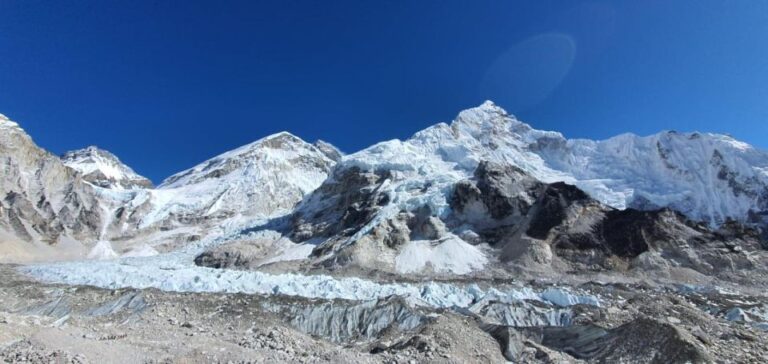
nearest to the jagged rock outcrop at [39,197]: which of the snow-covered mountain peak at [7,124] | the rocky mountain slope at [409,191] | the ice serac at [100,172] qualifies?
the snow-covered mountain peak at [7,124]

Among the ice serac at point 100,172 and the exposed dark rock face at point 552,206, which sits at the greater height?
the ice serac at point 100,172

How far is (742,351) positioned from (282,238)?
2752 inches

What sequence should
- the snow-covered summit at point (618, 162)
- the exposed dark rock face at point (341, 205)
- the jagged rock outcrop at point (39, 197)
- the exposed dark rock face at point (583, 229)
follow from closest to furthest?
the exposed dark rock face at point (583, 229), the exposed dark rock face at point (341, 205), the jagged rock outcrop at point (39, 197), the snow-covered summit at point (618, 162)

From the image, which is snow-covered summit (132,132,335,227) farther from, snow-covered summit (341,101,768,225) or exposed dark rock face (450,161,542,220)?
exposed dark rock face (450,161,542,220)

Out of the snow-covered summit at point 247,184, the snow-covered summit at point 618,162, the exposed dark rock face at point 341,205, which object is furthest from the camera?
the snow-covered summit at point 247,184

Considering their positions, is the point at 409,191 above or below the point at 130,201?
below

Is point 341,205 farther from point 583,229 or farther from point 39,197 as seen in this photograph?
point 39,197

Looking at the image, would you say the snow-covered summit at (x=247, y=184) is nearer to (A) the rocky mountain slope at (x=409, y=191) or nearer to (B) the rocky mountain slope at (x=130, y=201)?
(B) the rocky mountain slope at (x=130, y=201)

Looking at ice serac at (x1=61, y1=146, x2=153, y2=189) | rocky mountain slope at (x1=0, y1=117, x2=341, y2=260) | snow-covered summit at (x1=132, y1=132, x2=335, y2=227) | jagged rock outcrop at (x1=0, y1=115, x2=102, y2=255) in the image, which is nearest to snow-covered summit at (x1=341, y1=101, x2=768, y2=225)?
snow-covered summit at (x1=132, y1=132, x2=335, y2=227)

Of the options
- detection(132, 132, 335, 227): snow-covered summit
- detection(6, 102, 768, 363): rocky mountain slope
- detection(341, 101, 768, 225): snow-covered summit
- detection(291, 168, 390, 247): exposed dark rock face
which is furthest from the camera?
detection(132, 132, 335, 227): snow-covered summit

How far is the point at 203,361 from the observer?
14.5 meters

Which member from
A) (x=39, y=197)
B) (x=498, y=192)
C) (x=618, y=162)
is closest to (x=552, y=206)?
(x=498, y=192)

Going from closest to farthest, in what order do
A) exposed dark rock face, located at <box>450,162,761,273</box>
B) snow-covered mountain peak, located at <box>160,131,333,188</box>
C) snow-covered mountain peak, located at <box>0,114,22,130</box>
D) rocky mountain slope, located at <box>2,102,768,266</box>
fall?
exposed dark rock face, located at <box>450,162,761,273</box>, rocky mountain slope, located at <box>2,102,768,266</box>, snow-covered mountain peak, located at <box>0,114,22,130</box>, snow-covered mountain peak, located at <box>160,131,333,188</box>

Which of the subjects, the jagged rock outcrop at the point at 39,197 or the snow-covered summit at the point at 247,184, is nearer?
the jagged rock outcrop at the point at 39,197
